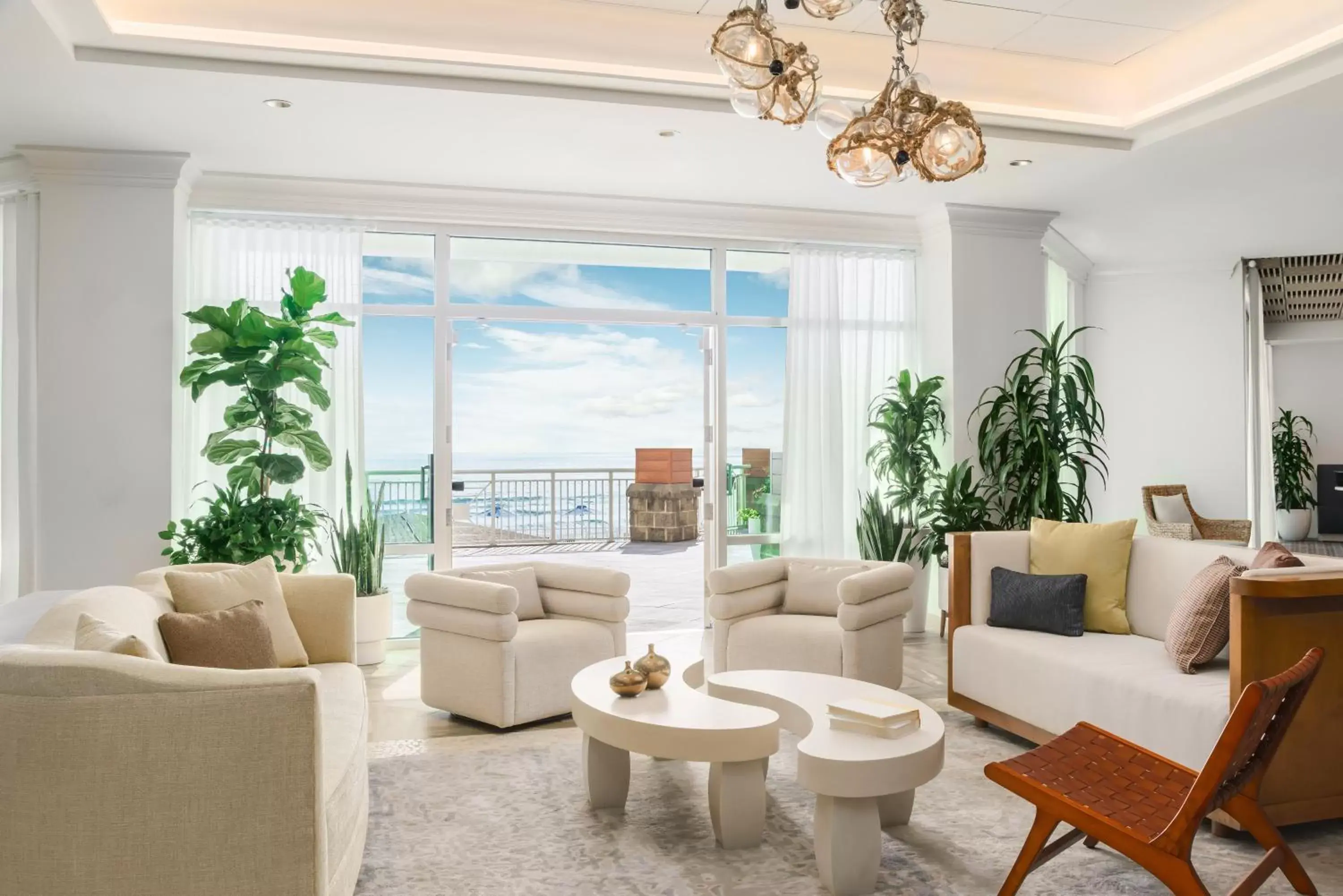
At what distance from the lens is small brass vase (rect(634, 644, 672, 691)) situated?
3.38 m

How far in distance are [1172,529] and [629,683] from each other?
19.8ft

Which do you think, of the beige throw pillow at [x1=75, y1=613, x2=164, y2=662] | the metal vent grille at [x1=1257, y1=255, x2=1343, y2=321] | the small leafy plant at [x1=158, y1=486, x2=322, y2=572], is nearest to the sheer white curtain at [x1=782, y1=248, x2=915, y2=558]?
the small leafy plant at [x1=158, y1=486, x2=322, y2=572]

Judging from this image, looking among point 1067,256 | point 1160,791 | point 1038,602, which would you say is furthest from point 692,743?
point 1067,256

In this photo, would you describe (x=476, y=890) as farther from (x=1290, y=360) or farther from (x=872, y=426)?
(x=1290, y=360)

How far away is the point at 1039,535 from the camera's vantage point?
4.40m

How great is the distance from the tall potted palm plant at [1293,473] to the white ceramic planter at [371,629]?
820 cm

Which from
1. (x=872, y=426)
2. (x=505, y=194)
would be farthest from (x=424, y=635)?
(x=872, y=426)

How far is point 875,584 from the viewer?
4.50 meters

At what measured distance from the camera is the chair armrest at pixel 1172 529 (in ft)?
24.7

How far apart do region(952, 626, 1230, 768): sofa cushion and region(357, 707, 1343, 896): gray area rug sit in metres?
0.30

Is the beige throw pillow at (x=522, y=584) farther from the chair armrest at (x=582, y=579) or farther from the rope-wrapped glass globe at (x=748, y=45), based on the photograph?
the rope-wrapped glass globe at (x=748, y=45)

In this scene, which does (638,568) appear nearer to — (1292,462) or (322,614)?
(322,614)

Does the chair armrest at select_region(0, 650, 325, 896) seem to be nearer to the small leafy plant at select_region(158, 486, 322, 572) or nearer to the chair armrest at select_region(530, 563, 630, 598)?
the chair armrest at select_region(530, 563, 630, 598)

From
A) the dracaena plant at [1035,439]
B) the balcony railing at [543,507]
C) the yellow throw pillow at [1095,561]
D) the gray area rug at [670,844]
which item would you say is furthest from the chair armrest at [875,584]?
the balcony railing at [543,507]
